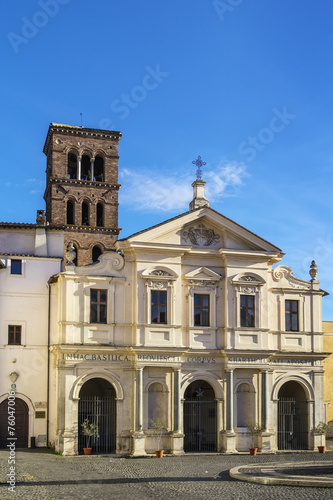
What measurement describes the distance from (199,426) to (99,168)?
2789 cm

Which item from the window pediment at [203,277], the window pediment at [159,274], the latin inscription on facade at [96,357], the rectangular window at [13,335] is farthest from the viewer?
the window pediment at [203,277]

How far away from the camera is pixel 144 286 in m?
34.8

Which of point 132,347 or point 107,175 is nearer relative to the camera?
point 132,347

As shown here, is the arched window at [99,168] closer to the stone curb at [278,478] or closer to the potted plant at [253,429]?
the potted plant at [253,429]

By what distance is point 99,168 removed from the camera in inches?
2292

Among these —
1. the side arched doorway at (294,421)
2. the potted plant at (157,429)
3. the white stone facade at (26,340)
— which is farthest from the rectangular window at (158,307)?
the side arched doorway at (294,421)

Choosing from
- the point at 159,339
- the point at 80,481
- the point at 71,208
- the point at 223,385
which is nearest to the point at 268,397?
the point at 223,385

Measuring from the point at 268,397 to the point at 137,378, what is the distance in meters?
6.66

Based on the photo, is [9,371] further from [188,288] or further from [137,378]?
[188,288]

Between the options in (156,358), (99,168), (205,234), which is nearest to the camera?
(156,358)

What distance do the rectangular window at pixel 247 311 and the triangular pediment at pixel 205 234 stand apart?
8.00 feet

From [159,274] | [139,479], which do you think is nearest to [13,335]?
[159,274]

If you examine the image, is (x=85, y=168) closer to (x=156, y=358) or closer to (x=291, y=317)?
(x=291, y=317)

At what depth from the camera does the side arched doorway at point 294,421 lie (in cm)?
3678
